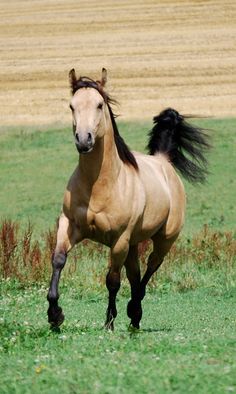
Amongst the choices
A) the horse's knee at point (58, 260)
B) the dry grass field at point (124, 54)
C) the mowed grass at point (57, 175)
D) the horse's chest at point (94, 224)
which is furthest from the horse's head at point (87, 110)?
the dry grass field at point (124, 54)

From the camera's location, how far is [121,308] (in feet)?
45.5

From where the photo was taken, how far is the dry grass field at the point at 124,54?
36.8 meters

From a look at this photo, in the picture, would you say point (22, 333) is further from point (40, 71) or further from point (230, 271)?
point (40, 71)

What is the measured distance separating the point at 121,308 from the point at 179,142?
2.12 meters

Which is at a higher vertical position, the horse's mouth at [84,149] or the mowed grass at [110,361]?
the horse's mouth at [84,149]

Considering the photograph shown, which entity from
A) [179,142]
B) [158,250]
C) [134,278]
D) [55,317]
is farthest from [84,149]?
[179,142]

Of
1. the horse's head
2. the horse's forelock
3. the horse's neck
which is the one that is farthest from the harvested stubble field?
the horse's forelock

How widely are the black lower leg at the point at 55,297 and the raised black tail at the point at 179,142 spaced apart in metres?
3.78

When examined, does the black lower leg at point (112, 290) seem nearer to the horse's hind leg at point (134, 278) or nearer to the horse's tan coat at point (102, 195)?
the horse's tan coat at point (102, 195)

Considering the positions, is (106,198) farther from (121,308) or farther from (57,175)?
(57,175)

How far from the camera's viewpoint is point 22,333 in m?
8.74

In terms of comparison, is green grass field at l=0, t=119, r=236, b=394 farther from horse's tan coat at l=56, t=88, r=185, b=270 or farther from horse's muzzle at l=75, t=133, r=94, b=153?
horse's muzzle at l=75, t=133, r=94, b=153

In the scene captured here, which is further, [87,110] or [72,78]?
[72,78]

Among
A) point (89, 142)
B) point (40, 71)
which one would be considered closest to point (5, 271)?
point (89, 142)
